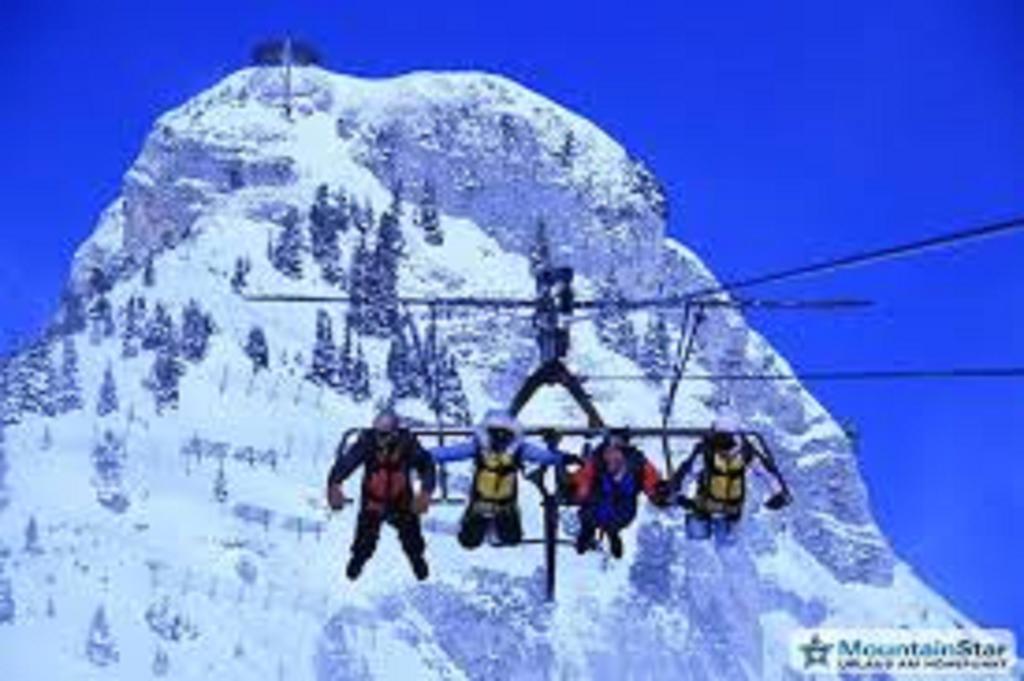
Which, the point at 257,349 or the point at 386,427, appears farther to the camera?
the point at 257,349

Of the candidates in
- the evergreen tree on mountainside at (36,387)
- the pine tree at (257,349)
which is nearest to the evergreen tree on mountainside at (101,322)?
the evergreen tree on mountainside at (36,387)

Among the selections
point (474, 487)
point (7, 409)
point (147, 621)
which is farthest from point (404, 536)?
point (7, 409)

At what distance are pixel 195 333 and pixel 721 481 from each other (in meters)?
179

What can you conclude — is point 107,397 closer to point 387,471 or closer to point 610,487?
point 610,487

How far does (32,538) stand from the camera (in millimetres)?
166125

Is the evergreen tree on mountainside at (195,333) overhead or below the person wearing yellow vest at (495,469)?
overhead

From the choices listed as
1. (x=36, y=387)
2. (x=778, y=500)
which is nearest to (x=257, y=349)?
(x=36, y=387)

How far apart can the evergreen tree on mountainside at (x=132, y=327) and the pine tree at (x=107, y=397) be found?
5.45 meters

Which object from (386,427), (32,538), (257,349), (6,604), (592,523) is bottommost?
(6,604)

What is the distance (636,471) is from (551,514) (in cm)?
70

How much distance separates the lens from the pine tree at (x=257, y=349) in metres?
190

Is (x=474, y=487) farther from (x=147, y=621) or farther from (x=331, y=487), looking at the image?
(x=147, y=621)

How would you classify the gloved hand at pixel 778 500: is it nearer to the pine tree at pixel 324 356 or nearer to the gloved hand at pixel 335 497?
the gloved hand at pixel 335 497

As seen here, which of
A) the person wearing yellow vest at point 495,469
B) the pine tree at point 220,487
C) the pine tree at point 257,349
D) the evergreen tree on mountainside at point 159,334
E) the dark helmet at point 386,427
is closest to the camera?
the dark helmet at point 386,427
